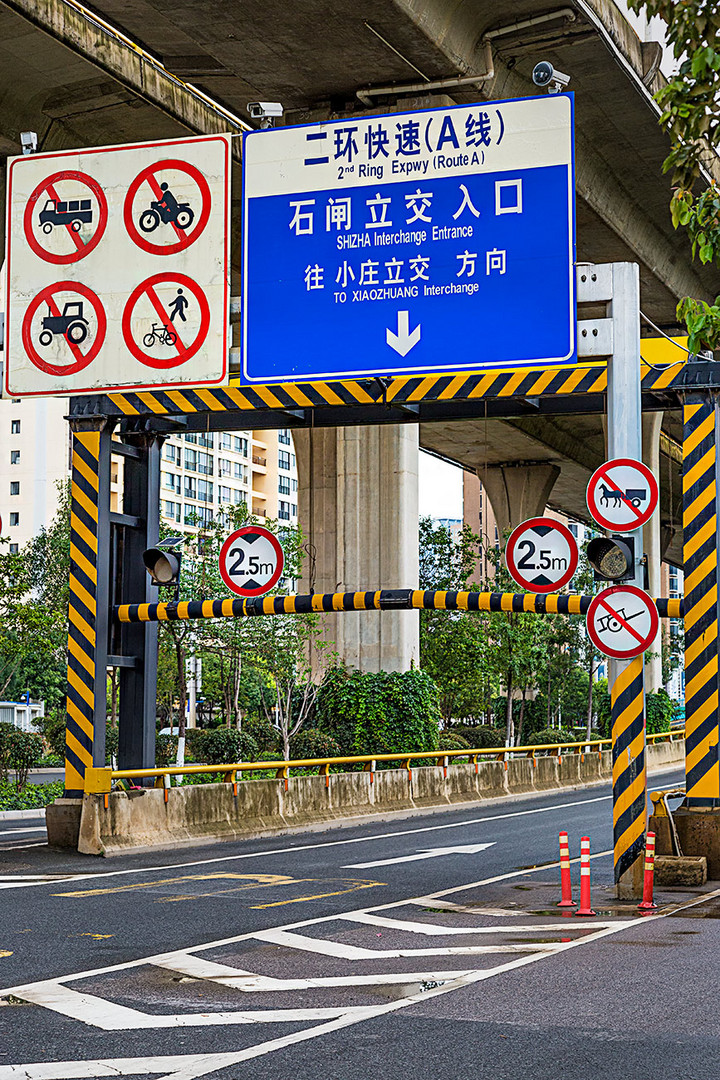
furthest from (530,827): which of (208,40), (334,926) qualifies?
(208,40)

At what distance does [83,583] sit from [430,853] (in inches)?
243

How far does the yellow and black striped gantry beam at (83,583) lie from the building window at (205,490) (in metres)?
92.9

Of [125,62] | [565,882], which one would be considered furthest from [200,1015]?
[125,62]

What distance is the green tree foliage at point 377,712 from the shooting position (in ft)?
110

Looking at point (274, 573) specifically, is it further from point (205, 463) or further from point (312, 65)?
point (205, 463)

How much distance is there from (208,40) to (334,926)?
18659 millimetres

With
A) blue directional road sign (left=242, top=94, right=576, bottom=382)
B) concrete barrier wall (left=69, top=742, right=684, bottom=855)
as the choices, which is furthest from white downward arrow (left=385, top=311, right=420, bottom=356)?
concrete barrier wall (left=69, top=742, right=684, bottom=855)

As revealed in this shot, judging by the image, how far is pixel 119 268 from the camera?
17109 millimetres

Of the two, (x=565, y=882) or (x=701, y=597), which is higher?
(x=701, y=597)

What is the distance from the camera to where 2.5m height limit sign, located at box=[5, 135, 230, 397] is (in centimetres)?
1652

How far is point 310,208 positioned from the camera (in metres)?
16.8

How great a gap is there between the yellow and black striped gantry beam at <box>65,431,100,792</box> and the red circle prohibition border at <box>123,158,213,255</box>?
3047 millimetres

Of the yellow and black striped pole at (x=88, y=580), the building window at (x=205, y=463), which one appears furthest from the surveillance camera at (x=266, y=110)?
the building window at (x=205, y=463)

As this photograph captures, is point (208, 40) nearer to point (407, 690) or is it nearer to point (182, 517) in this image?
point (407, 690)
